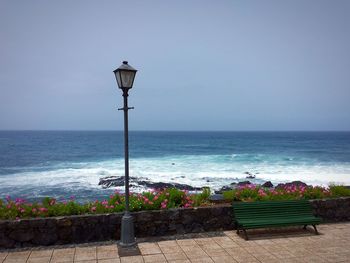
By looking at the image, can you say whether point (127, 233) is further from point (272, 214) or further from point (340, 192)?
point (340, 192)

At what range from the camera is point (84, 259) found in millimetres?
6250

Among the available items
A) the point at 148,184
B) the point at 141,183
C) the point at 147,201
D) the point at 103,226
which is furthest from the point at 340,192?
the point at 141,183

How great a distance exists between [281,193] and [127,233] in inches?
196

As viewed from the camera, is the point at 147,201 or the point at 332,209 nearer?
the point at 147,201

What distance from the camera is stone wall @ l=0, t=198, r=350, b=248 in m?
6.84

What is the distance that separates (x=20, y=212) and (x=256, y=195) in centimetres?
647

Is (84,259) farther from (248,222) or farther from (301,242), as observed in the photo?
(301,242)

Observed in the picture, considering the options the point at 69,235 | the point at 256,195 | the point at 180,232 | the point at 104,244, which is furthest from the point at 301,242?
the point at 69,235

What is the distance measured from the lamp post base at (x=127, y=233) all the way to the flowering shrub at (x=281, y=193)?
3111 mm

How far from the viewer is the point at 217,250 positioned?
680cm

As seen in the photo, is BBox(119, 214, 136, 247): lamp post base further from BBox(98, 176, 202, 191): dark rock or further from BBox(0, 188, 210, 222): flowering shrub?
BBox(98, 176, 202, 191): dark rock

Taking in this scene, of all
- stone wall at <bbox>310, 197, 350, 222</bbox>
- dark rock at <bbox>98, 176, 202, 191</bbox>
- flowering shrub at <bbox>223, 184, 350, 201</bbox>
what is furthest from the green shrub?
dark rock at <bbox>98, 176, 202, 191</bbox>

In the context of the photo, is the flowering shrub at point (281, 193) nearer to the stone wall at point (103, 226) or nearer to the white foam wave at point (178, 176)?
the stone wall at point (103, 226)

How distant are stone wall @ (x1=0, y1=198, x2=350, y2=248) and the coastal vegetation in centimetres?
30
